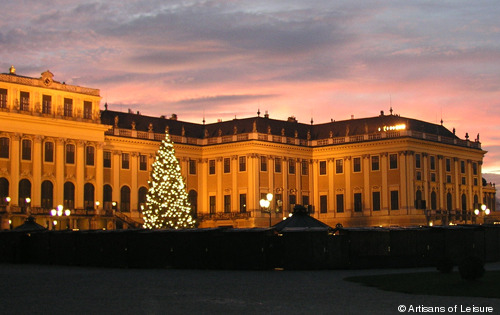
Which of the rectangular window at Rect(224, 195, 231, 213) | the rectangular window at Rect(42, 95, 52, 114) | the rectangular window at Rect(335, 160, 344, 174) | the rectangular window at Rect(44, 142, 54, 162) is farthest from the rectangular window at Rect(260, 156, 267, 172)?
the rectangular window at Rect(42, 95, 52, 114)

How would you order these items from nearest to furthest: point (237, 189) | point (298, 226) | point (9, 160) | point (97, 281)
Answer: point (97, 281) < point (298, 226) < point (9, 160) < point (237, 189)

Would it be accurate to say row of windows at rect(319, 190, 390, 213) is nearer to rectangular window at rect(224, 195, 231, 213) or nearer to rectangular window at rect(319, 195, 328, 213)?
rectangular window at rect(319, 195, 328, 213)

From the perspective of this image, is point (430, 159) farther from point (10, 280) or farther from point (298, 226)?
point (10, 280)

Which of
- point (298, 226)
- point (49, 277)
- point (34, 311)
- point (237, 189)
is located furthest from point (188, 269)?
point (237, 189)

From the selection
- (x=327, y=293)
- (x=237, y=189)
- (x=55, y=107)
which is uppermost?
(x=55, y=107)

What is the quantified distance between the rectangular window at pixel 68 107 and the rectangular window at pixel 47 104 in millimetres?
1782

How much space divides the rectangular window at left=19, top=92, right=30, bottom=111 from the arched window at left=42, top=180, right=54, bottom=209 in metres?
7.28

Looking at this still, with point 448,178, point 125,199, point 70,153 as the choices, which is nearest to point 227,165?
point 125,199

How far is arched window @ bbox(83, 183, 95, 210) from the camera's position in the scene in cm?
9181

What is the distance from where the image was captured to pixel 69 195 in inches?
3558

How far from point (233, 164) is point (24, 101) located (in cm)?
2648

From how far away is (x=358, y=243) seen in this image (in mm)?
45125

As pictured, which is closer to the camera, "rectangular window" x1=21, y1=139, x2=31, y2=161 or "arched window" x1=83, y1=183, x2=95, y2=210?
"rectangular window" x1=21, y1=139, x2=31, y2=161

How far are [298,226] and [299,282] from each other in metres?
13.5
